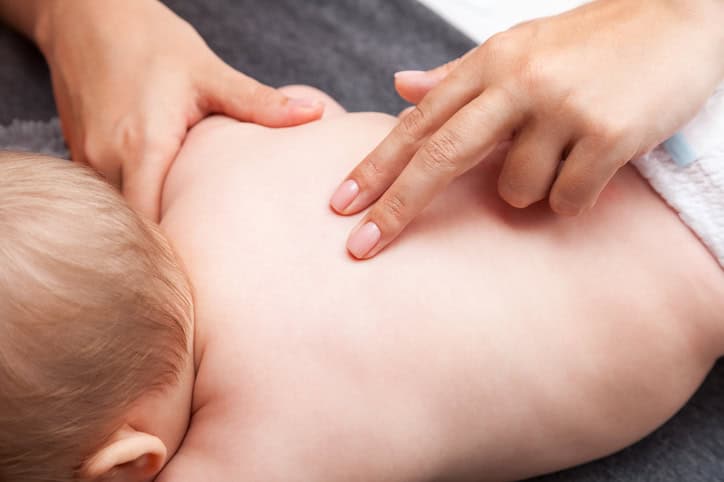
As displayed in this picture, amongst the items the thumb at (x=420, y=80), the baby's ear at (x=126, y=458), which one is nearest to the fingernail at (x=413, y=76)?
the thumb at (x=420, y=80)

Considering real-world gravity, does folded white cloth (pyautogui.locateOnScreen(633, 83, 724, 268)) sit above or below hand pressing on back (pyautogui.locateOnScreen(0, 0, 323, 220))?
above

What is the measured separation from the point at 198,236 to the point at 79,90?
1.49ft

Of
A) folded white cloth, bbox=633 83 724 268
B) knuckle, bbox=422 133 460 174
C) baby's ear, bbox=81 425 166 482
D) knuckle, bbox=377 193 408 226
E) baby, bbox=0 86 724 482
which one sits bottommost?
baby's ear, bbox=81 425 166 482

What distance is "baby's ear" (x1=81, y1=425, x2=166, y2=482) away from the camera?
2.16 feet

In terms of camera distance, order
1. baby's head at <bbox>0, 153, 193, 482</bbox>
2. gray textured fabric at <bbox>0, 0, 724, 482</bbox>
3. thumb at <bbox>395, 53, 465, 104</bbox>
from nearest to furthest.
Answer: baby's head at <bbox>0, 153, 193, 482</bbox>, thumb at <bbox>395, 53, 465, 104</bbox>, gray textured fabric at <bbox>0, 0, 724, 482</bbox>

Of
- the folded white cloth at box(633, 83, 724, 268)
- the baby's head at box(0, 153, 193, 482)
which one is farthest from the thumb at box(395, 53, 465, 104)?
the baby's head at box(0, 153, 193, 482)

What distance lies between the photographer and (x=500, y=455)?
33.1 inches

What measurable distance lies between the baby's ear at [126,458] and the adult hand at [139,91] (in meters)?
0.38

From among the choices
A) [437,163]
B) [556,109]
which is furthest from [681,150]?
[437,163]

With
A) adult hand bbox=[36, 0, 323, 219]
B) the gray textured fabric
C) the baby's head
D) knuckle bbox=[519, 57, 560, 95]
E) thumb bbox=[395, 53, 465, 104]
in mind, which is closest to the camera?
the baby's head

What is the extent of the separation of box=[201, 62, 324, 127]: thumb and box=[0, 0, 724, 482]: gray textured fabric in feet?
0.91

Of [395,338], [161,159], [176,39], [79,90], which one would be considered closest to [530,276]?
[395,338]

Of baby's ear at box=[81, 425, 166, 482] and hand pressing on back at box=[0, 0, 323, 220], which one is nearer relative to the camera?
baby's ear at box=[81, 425, 166, 482]

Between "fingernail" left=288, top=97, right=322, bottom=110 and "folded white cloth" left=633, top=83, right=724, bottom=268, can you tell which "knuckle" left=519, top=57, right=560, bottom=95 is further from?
"fingernail" left=288, top=97, right=322, bottom=110
